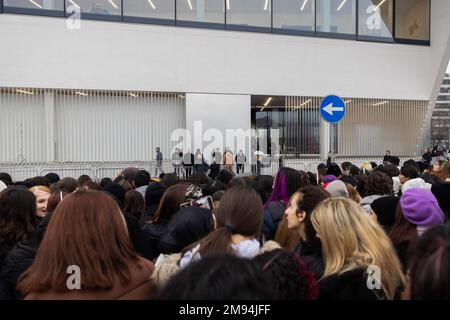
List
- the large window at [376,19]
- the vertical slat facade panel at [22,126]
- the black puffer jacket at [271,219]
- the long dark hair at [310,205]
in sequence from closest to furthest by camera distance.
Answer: the long dark hair at [310,205]
the black puffer jacket at [271,219]
the vertical slat facade panel at [22,126]
the large window at [376,19]

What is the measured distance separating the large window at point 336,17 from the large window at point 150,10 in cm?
666

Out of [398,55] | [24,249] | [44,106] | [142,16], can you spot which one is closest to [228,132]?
[142,16]

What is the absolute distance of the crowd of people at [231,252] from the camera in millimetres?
1207

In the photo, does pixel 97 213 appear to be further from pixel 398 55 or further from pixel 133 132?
pixel 398 55

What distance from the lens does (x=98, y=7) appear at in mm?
15586

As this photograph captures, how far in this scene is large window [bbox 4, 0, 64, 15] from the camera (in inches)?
586

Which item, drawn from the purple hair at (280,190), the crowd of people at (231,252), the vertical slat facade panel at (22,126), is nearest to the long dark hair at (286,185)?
A: the purple hair at (280,190)

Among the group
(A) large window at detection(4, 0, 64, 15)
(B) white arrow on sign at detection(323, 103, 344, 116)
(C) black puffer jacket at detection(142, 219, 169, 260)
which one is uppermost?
(A) large window at detection(4, 0, 64, 15)

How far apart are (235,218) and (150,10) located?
15.6 metres

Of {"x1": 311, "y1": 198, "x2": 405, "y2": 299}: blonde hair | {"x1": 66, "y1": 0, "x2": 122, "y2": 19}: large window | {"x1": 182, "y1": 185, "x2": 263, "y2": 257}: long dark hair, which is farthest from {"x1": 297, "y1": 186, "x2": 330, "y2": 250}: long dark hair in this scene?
{"x1": 66, "y1": 0, "x2": 122, "y2": 19}: large window

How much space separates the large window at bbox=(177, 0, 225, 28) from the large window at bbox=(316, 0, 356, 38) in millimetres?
4499

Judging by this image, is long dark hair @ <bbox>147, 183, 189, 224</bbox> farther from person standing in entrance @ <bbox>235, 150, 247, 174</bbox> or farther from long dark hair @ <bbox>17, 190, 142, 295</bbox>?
person standing in entrance @ <bbox>235, 150, 247, 174</bbox>

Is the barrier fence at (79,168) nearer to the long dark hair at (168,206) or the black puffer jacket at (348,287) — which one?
the long dark hair at (168,206)
